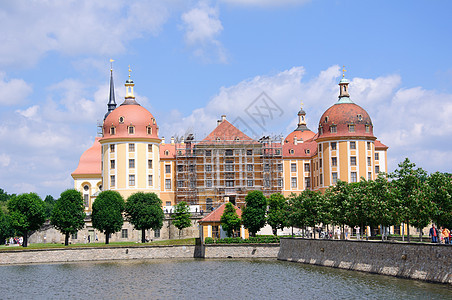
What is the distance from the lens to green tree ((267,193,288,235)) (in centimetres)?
7081

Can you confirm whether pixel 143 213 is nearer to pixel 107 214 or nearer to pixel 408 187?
pixel 107 214

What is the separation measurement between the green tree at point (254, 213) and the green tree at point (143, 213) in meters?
10.7

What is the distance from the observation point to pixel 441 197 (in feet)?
136

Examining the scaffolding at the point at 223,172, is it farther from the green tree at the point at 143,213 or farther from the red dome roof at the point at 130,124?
the green tree at the point at 143,213

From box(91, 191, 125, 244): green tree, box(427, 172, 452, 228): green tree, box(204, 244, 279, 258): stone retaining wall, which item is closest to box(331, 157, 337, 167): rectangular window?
box(204, 244, 279, 258): stone retaining wall

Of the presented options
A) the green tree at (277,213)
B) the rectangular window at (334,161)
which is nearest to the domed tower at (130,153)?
the green tree at (277,213)

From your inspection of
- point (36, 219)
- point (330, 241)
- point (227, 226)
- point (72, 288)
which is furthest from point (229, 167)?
point (72, 288)

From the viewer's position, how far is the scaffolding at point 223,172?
296 feet

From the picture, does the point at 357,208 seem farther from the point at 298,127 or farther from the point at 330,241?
the point at 298,127

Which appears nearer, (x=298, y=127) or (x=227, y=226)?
(x=227, y=226)

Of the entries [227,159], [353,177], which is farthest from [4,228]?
[353,177]

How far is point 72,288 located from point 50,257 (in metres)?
23.7

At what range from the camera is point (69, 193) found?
241 ft

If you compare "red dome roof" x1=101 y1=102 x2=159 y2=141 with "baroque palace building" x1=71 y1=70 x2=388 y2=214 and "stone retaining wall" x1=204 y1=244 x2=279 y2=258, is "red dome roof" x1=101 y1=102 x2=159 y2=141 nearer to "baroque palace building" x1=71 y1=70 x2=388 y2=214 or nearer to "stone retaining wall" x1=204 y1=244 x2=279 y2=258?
"baroque palace building" x1=71 y1=70 x2=388 y2=214
